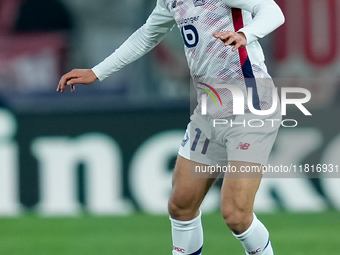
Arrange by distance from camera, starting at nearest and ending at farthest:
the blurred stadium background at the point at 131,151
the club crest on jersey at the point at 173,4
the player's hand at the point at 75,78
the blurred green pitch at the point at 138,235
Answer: the club crest on jersey at the point at 173,4
the player's hand at the point at 75,78
the blurred green pitch at the point at 138,235
the blurred stadium background at the point at 131,151

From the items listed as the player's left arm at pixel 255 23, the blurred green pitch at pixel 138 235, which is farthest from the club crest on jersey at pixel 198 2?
the blurred green pitch at pixel 138 235

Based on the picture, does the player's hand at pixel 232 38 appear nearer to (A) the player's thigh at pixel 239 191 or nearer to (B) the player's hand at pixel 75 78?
(A) the player's thigh at pixel 239 191

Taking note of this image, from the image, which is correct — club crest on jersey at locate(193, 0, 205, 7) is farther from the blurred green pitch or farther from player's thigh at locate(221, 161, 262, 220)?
the blurred green pitch

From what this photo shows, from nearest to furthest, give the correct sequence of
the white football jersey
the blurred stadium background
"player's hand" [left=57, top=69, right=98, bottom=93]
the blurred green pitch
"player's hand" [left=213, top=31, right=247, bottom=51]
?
"player's hand" [left=213, top=31, right=247, bottom=51] < the white football jersey < "player's hand" [left=57, top=69, right=98, bottom=93] < the blurred green pitch < the blurred stadium background

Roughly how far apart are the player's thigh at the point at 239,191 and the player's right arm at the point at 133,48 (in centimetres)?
92

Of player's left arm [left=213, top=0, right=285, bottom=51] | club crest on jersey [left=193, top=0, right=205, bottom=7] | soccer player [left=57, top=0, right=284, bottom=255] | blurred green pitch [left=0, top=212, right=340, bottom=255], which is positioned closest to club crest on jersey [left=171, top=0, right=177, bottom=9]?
soccer player [left=57, top=0, right=284, bottom=255]

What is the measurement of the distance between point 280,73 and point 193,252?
11.2 ft

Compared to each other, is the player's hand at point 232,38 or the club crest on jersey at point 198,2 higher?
the club crest on jersey at point 198,2

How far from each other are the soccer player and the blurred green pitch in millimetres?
1461

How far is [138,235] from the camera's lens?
5758mm

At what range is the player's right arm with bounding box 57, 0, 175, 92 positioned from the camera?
385 cm

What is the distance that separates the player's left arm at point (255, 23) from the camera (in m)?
3.01

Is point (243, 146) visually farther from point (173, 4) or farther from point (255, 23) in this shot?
point (173, 4)

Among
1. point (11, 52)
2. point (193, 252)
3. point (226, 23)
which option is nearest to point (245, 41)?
point (226, 23)
